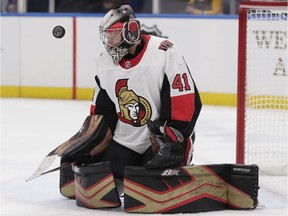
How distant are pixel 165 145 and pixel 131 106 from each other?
0.84 feet

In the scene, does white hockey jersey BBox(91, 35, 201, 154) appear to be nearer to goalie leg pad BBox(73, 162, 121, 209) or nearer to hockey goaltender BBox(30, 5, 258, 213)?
hockey goaltender BBox(30, 5, 258, 213)

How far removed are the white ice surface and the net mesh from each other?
0.20 meters

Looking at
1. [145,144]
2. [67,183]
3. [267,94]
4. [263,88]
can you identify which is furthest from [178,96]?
[263,88]

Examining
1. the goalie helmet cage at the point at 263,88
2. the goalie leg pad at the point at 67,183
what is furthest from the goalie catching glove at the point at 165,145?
the goalie helmet cage at the point at 263,88

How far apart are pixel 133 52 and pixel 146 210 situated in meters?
Result: 0.63

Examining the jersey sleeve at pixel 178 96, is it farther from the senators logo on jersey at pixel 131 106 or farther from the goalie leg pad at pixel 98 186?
the goalie leg pad at pixel 98 186

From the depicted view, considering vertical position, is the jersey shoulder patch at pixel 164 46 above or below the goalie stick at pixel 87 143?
above

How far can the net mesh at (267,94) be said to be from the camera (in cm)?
Result: 483

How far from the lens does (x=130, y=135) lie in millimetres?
3658

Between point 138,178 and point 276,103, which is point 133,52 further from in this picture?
point 276,103

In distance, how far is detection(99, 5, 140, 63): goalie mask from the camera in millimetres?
3514

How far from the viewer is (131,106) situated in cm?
359

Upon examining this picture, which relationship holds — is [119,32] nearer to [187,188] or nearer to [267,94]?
[187,188]

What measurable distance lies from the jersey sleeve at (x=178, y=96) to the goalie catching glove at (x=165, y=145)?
0.16ft
